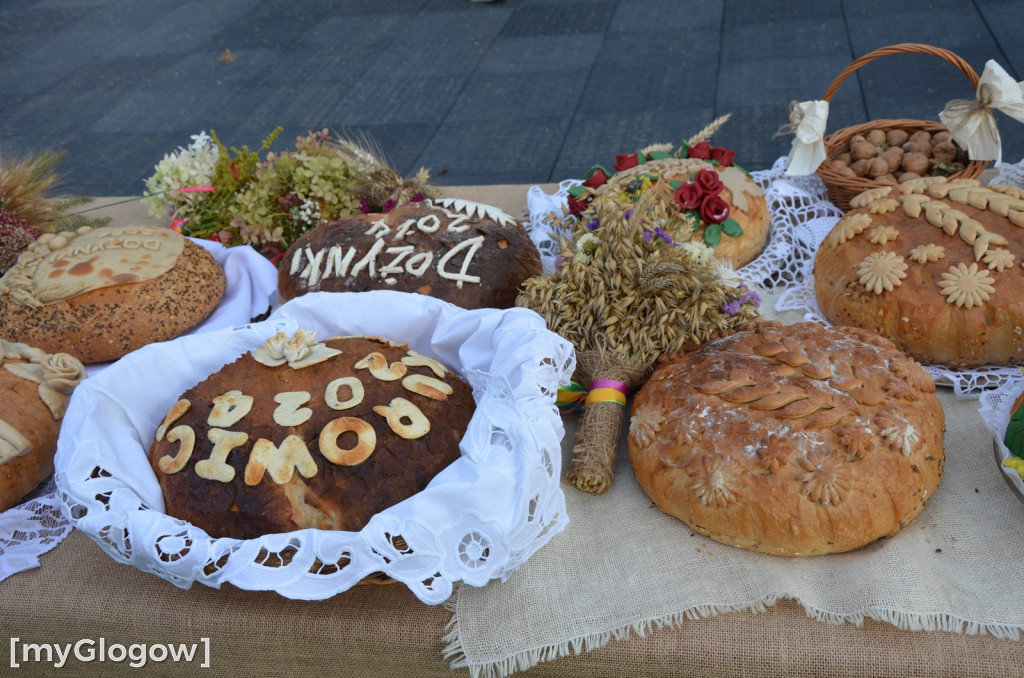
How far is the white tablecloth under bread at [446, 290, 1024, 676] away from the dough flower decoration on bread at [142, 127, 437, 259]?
4.95 feet

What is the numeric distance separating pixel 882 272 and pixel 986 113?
33.1 inches

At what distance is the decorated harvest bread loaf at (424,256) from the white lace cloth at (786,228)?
17 centimetres

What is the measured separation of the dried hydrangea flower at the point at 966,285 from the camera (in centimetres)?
185

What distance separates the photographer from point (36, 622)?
67.0 inches

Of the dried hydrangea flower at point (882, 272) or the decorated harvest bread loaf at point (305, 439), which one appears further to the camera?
the dried hydrangea flower at point (882, 272)

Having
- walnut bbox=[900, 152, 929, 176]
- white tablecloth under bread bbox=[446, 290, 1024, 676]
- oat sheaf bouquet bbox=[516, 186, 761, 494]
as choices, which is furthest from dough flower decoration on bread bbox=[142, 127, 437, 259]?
walnut bbox=[900, 152, 929, 176]

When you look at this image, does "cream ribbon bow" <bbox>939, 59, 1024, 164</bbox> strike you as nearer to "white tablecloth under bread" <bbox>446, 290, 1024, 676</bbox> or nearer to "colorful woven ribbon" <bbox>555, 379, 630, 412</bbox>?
"white tablecloth under bread" <bbox>446, 290, 1024, 676</bbox>

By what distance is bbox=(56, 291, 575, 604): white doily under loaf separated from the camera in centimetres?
135

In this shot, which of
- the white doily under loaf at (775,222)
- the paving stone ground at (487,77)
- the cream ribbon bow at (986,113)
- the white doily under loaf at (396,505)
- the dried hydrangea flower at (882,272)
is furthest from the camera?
the paving stone ground at (487,77)

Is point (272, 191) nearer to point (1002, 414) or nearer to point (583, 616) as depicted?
point (583, 616)

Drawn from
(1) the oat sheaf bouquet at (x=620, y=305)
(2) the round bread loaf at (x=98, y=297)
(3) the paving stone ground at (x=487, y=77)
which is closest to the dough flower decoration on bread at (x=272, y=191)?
(2) the round bread loaf at (x=98, y=297)

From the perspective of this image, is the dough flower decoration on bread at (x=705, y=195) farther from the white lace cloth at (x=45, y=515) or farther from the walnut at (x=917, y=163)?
the white lace cloth at (x=45, y=515)

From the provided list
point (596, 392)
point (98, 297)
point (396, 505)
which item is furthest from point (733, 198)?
point (98, 297)

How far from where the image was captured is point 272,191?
286cm
